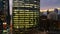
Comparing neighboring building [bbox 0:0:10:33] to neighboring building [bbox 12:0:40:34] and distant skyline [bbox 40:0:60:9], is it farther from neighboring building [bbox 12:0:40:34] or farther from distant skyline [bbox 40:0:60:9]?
distant skyline [bbox 40:0:60:9]

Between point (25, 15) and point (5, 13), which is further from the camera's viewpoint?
point (25, 15)

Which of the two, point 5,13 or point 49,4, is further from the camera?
point 49,4

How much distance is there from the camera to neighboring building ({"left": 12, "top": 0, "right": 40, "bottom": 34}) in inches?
130

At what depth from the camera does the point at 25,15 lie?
3363 millimetres

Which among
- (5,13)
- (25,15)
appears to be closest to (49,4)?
(25,15)

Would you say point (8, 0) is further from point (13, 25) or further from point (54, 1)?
point (54, 1)

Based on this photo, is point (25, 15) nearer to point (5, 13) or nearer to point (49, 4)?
point (5, 13)

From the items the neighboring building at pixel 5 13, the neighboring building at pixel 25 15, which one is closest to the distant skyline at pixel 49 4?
the neighboring building at pixel 25 15

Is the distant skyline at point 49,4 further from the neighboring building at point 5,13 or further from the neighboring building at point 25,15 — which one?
the neighboring building at point 5,13

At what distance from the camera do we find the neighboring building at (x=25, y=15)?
3307 mm

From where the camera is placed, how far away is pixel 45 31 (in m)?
3.38

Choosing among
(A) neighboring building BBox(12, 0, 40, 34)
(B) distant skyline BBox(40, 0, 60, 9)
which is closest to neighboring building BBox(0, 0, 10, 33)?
(A) neighboring building BBox(12, 0, 40, 34)

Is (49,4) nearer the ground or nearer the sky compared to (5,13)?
nearer the sky

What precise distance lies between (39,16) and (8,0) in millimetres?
762
